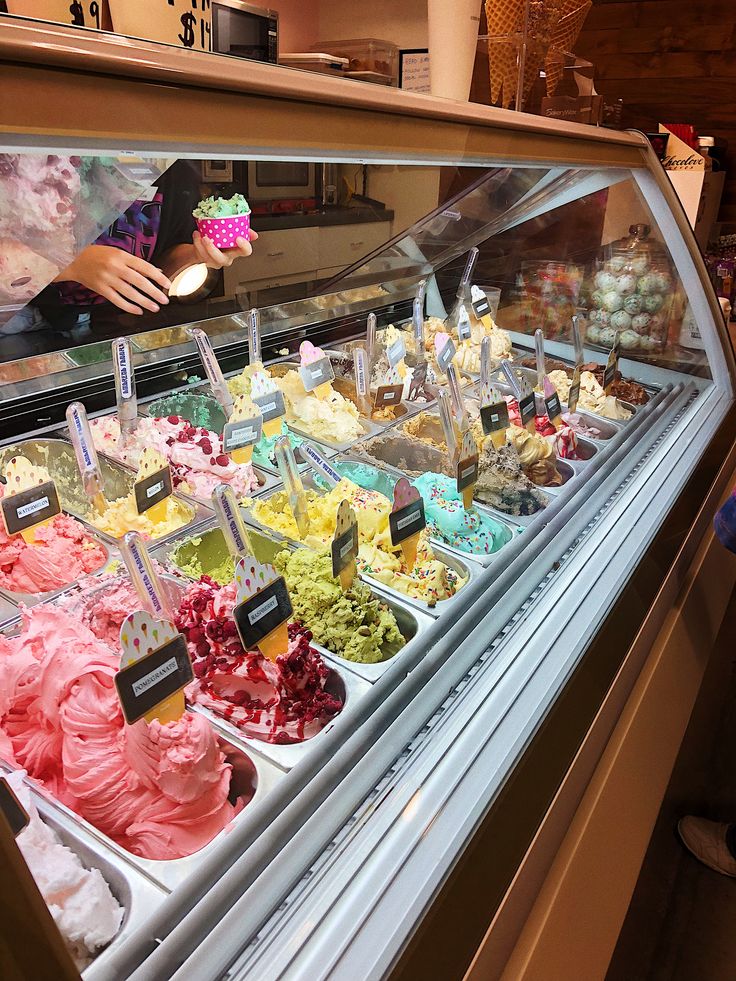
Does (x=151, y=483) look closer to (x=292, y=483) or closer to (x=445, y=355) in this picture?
(x=292, y=483)

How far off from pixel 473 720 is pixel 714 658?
2245mm

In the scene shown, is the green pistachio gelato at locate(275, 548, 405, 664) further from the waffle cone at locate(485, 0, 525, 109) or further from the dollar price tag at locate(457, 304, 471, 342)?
the dollar price tag at locate(457, 304, 471, 342)

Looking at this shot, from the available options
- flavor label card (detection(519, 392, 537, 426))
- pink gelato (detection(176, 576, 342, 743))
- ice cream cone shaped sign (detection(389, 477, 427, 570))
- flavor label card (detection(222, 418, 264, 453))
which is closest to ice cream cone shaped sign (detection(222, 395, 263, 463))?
flavor label card (detection(222, 418, 264, 453))

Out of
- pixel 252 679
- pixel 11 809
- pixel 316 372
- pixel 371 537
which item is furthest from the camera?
pixel 316 372

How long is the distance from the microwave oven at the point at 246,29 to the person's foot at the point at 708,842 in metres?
2.47

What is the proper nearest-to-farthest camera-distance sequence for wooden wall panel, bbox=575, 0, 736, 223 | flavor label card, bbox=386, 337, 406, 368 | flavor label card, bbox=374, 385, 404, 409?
flavor label card, bbox=374, 385, 404, 409, flavor label card, bbox=386, 337, 406, 368, wooden wall panel, bbox=575, 0, 736, 223

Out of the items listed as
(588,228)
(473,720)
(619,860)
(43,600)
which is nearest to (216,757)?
(473,720)

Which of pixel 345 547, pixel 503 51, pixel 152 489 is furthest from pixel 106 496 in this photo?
pixel 503 51

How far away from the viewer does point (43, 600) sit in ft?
4.82

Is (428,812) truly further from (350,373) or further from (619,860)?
(350,373)

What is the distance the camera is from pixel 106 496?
2.02m

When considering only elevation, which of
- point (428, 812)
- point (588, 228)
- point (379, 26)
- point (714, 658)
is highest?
point (379, 26)

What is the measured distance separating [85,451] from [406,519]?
0.73m

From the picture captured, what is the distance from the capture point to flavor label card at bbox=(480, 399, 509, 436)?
87.8 inches
